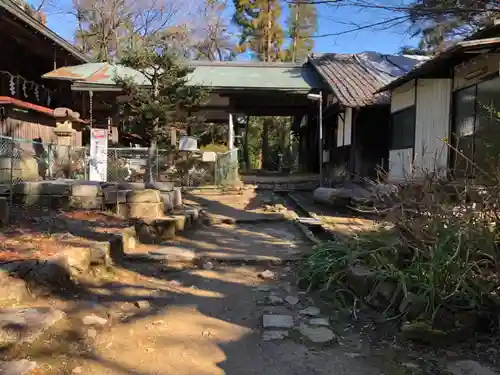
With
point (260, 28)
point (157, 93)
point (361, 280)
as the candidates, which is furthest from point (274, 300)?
point (260, 28)

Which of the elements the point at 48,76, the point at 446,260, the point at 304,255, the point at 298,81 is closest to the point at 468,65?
the point at 304,255

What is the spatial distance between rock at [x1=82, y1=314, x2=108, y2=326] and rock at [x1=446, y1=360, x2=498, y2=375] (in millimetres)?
2846

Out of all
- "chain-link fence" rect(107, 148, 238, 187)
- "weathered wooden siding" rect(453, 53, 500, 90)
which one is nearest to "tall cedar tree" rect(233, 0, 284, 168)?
"chain-link fence" rect(107, 148, 238, 187)

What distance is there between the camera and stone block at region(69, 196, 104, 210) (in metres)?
8.20

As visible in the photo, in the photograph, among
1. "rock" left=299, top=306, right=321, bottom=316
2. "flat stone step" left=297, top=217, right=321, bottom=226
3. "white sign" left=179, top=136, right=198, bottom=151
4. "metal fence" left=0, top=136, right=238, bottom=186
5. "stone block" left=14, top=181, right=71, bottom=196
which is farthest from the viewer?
"white sign" left=179, top=136, right=198, bottom=151

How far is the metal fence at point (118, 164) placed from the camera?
9.80m

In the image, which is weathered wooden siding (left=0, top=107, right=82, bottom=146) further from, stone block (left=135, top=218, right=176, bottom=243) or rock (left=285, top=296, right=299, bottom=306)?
rock (left=285, top=296, right=299, bottom=306)

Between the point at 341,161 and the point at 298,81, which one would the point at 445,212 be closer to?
the point at 341,161

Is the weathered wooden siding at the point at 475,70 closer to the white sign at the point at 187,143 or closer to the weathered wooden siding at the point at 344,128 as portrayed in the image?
the weathered wooden siding at the point at 344,128

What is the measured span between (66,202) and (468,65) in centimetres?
783

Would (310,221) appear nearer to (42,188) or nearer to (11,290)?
(42,188)

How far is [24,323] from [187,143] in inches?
407

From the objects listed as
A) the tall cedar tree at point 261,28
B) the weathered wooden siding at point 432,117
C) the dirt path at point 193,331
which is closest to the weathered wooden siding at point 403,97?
the weathered wooden siding at point 432,117

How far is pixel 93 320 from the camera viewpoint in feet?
13.0
